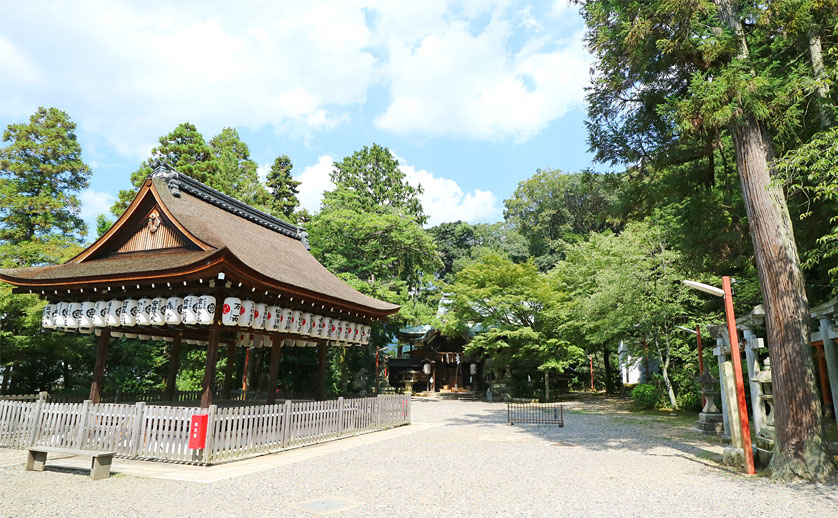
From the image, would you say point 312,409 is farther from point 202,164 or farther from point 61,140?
point 61,140

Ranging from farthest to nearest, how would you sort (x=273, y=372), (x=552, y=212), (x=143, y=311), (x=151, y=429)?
1. (x=552, y=212)
2. (x=273, y=372)
3. (x=143, y=311)
4. (x=151, y=429)

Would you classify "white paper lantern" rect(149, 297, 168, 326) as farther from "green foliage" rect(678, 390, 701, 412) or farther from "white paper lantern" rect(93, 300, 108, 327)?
"green foliage" rect(678, 390, 701, 412)

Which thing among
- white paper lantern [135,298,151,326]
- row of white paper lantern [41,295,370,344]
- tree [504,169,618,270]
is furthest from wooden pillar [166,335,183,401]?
tree [504,169,618,270]

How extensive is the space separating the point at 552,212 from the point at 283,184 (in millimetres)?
33042

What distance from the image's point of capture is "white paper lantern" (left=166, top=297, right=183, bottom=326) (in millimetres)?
10227

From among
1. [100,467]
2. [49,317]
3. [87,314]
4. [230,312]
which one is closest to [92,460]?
[100,467]

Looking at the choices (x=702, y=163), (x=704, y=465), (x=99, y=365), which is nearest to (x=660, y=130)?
(x=702, y=163)

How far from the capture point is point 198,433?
28.9ft

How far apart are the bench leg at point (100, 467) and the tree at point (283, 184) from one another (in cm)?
2736

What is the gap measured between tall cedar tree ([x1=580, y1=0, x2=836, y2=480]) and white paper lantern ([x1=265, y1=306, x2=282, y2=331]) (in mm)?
10116

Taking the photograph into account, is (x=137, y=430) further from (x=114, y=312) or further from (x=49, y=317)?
(x=49, y=317)

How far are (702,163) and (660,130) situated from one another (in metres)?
1.92

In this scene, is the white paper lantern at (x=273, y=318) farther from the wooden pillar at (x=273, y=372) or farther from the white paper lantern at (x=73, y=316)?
the white paper lantern at (x=73, y=316)

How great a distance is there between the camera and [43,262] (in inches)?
Answer: 771
